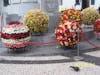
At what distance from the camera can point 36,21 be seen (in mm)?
12219

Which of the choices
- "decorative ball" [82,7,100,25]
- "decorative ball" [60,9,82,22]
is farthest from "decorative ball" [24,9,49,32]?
"decorative ball" [82,7,100,25]

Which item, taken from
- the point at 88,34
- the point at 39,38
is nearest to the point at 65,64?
the point at 39,38

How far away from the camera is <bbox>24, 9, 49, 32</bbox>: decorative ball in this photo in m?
12.2

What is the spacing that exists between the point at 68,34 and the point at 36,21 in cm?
169

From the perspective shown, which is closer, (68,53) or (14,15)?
(68,53)

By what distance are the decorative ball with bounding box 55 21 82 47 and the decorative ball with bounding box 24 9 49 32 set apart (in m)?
1.28

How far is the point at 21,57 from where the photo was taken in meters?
10.7

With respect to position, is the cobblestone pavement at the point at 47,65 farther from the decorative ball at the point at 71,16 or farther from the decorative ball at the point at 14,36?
the decorative ball at the point at 71,16

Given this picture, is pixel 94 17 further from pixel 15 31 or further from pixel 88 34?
pixel 15 31

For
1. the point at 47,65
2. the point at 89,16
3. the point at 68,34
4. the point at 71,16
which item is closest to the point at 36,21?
the point at 71,16

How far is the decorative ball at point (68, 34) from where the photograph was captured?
36.0 feet

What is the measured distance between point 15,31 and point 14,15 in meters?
3.74

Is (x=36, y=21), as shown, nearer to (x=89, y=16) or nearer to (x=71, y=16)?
(x=71, y=16)

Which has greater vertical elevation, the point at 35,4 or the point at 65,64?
Result: the point at 35,4
